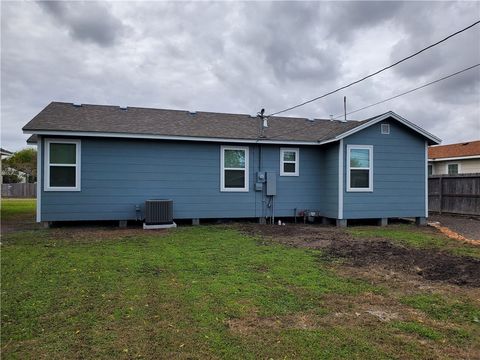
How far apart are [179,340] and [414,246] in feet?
20.9

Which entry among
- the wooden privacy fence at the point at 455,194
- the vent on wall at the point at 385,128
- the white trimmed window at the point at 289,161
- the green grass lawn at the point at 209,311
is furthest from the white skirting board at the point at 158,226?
the wooden privacy fence at the point at 455,194

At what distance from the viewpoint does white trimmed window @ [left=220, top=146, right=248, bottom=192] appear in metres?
11.7

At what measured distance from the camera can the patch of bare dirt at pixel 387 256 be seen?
5.47m

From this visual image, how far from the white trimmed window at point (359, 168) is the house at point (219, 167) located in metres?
0.03

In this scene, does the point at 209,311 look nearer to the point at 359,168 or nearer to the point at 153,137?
the point at 153,137

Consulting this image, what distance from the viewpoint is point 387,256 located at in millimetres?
6707

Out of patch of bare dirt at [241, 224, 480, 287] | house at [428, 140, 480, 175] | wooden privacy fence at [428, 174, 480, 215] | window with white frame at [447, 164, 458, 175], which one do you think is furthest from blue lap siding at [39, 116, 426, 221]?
window with white frame at [447, 164, 458, 175]

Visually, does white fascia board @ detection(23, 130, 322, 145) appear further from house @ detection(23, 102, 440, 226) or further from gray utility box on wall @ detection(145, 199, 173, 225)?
gray utility box on wall @ detection(145, 199, 173, 225)

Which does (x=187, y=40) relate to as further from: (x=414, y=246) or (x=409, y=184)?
(x=414, y=246)

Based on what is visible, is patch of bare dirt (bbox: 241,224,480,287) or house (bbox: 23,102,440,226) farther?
house (bbox: 23,102,440,226)

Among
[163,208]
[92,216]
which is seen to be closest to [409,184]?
[163,208]

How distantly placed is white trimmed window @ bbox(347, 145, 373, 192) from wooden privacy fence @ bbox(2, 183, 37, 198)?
32103 millimetres

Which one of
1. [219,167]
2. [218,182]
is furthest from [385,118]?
[218,182]

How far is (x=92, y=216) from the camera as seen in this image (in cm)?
1050
